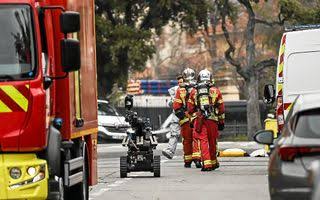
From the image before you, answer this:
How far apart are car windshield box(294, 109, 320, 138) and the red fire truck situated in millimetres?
2680

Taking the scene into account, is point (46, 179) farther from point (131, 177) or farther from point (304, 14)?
point (304, 14)

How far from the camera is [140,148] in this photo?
736 inches

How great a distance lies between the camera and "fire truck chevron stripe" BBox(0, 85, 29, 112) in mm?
10344

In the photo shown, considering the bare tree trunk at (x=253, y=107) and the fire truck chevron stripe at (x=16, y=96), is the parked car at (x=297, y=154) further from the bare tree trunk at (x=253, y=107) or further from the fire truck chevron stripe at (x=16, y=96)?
the bare tree trunk at (x=253, y=107)

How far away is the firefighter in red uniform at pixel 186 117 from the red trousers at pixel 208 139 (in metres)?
0.36

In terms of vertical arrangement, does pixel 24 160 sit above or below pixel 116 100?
above

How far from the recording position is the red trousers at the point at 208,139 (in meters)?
19.9

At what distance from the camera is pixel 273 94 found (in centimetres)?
2011

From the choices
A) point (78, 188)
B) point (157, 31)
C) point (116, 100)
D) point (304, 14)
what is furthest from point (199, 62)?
point (78, 188)

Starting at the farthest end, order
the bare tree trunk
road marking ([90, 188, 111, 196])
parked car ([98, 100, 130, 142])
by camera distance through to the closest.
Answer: the bare tree trunk
parked car ([98, 100, 130, 142])
road marking ([90, 188, 111, 196])

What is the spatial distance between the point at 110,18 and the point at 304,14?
9341mm

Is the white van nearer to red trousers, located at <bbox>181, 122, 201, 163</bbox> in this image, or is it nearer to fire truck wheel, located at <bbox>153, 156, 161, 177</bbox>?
fire truck wheel, located at <bbox>153, 156, 161, 177</bbox>

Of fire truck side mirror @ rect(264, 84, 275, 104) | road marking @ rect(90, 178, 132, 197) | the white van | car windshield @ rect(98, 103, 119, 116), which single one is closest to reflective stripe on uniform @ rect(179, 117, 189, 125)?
fire truck side mirror @ rect(264, 84, 275, 104)

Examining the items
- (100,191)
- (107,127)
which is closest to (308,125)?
(100,191)
